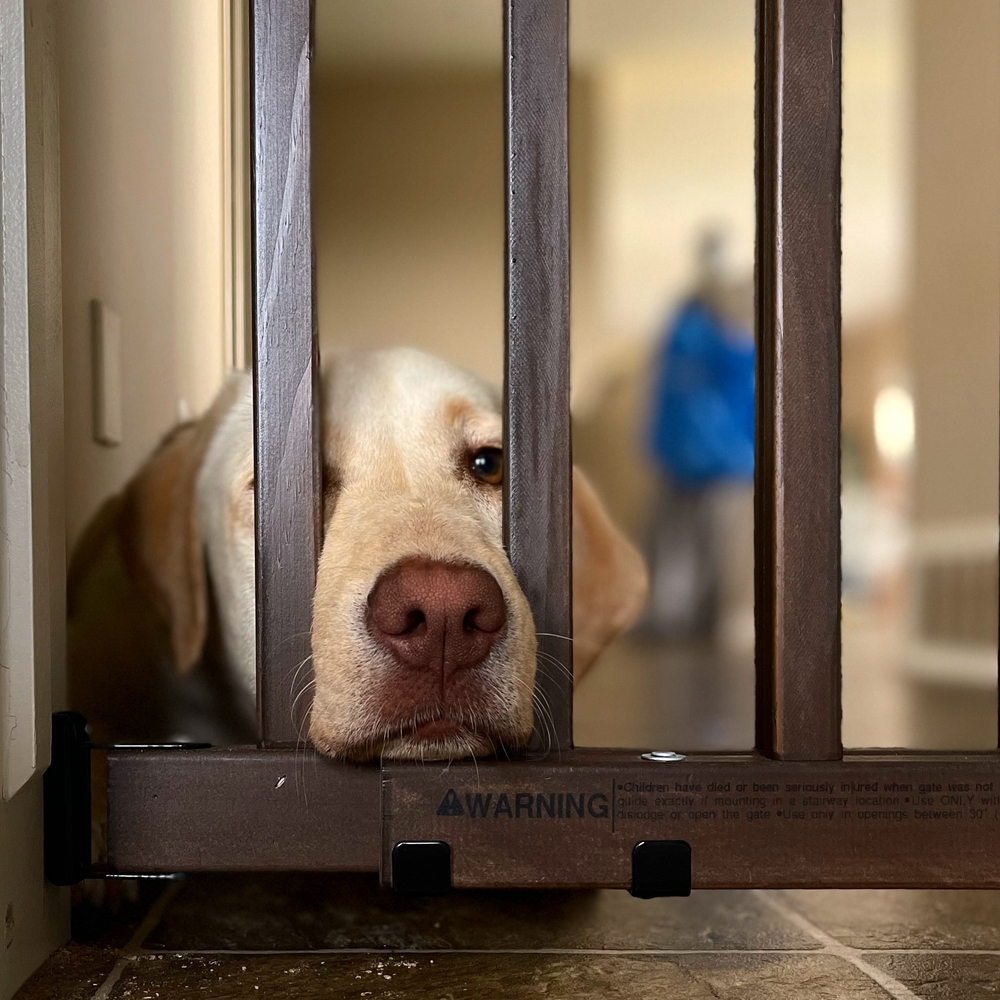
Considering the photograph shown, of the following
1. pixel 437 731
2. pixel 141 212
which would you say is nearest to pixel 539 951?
pixel 437 731

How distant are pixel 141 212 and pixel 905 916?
3.96 feet

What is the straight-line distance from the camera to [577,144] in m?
5.73

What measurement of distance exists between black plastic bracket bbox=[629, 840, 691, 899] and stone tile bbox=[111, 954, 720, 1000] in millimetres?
76

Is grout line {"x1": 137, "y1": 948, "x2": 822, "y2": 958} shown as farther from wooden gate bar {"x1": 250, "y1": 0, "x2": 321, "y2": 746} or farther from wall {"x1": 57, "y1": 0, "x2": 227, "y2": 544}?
wall {"x1": 57, "y1": 0, "x2": 227, "y2": 544}

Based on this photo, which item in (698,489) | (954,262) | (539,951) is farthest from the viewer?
(698,489)

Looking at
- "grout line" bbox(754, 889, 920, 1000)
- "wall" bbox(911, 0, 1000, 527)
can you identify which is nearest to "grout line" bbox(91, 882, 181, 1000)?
"grout line" bbox(754, 889, 920, 1000)

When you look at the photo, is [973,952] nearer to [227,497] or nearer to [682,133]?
[227,497]

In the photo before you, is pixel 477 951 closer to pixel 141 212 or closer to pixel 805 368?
pixel 805 368

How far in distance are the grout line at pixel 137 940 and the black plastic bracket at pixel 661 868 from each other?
15.9 inches

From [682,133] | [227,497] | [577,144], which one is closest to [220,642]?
[227,497]

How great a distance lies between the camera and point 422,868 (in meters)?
0.77

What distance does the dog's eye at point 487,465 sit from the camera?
109 cm

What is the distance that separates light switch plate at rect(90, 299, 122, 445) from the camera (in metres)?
1.22

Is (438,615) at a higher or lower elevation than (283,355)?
lower
